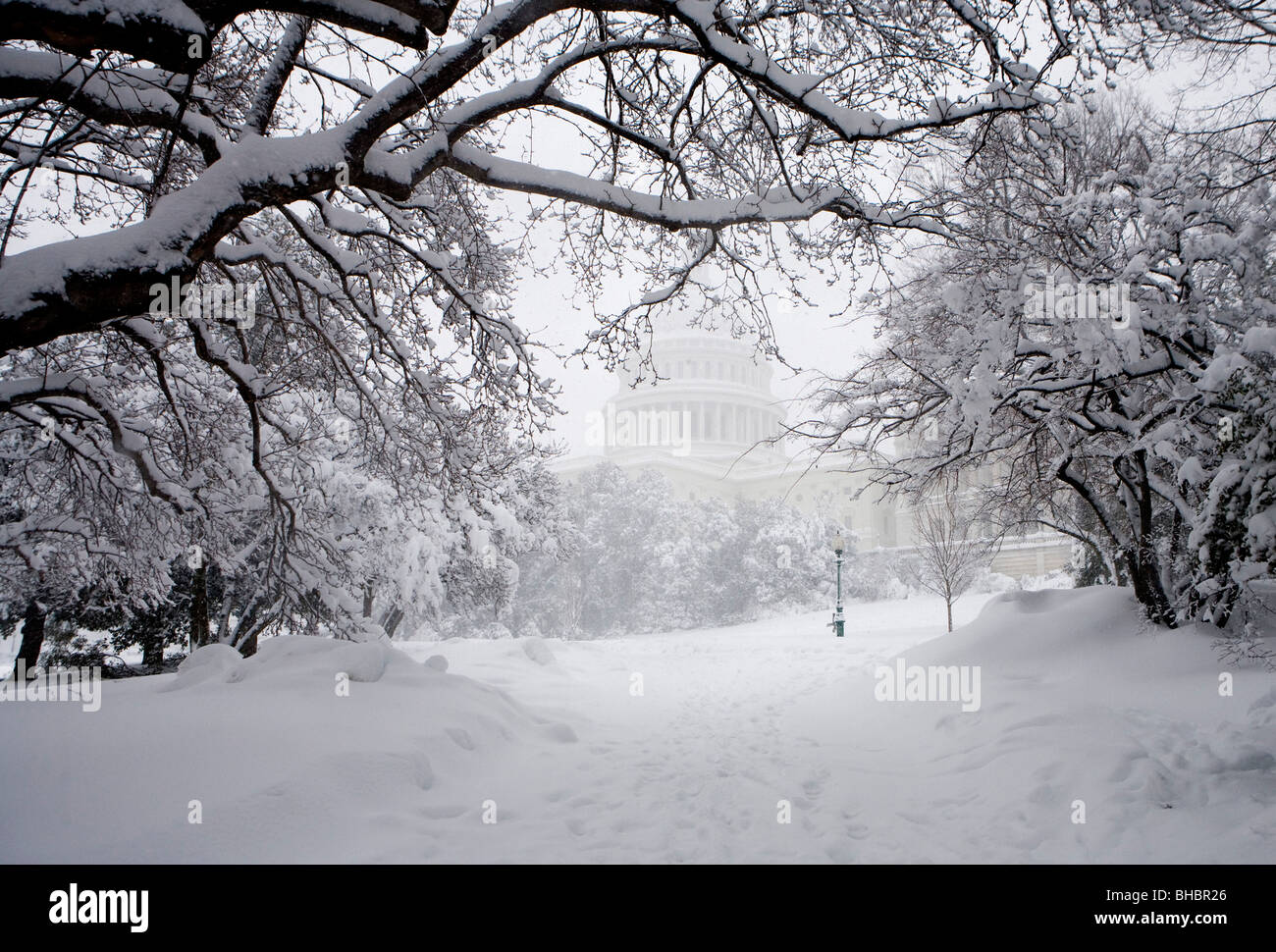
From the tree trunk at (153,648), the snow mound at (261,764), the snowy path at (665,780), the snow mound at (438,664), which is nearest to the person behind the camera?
the snow mound at (261,764)

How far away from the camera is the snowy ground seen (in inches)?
149

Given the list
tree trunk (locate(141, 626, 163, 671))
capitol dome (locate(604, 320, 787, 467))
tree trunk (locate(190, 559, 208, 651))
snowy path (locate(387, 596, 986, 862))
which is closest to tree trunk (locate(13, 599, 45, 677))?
tree trunk (locate(141, 626, 163, 671))

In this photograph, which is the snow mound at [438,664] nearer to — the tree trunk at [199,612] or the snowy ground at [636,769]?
the snowy ground at [636,769]

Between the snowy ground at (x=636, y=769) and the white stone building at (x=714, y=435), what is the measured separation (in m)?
47.4

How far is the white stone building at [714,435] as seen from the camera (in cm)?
5678

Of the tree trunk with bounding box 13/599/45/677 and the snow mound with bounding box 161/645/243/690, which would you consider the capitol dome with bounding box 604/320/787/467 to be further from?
the snow mound with bounding box 161/645/243/690

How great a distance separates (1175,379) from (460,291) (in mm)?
7383

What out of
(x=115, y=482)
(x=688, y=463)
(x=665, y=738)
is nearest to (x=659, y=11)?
(x=665, y=738)

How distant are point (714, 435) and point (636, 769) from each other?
210 ft

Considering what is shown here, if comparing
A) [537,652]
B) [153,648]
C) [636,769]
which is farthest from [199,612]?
[636,769]

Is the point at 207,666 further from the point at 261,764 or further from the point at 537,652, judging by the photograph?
the point at 537,652

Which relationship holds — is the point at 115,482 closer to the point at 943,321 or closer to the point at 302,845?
the point at 302,845

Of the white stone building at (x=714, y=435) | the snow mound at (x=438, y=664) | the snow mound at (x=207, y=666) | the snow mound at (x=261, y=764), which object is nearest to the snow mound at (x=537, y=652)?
the snow mound at (x=438, y=664)

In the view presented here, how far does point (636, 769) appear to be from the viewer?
5.76 meters
